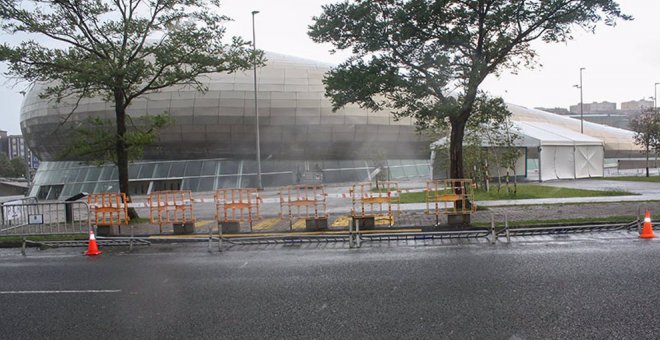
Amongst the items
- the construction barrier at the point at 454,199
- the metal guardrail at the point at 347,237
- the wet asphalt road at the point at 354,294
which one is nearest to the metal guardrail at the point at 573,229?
the metal guardrail at the point at 347,237

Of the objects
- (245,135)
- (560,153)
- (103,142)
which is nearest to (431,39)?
(103,142)

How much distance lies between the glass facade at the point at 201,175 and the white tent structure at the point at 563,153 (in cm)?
1003

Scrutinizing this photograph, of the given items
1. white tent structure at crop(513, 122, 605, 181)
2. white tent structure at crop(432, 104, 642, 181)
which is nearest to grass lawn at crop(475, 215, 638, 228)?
white tent structure at crop(432, 104, 642, 181)

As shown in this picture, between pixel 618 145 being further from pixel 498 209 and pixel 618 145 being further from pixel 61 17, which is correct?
pixel 61 17

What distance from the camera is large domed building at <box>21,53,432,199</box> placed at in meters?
37.6

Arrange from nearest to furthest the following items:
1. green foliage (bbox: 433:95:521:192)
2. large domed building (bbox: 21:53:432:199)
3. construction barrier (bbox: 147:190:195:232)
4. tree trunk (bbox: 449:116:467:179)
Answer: construction barrier (bbox: 147:190:195:232), tree trunk (bbox: 449:116:467:179), green foliage (bbox: 433:95:521:192), large domed building (bbox: 21:53:432:199)

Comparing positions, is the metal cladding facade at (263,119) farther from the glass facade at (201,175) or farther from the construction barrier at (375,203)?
the construction barrier at (375,203)

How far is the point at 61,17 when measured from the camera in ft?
54.1

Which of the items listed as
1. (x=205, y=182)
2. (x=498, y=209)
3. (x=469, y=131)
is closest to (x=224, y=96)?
(x=205, y=182)

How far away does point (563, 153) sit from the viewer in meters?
32.4

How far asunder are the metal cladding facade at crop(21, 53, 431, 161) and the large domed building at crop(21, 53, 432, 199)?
0.07 metres

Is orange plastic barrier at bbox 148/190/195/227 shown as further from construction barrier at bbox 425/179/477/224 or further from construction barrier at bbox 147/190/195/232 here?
construction barrier at bbox 425/179/477/224

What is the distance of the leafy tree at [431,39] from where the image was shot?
14445mm

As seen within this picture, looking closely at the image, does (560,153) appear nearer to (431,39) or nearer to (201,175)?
(431,39)
